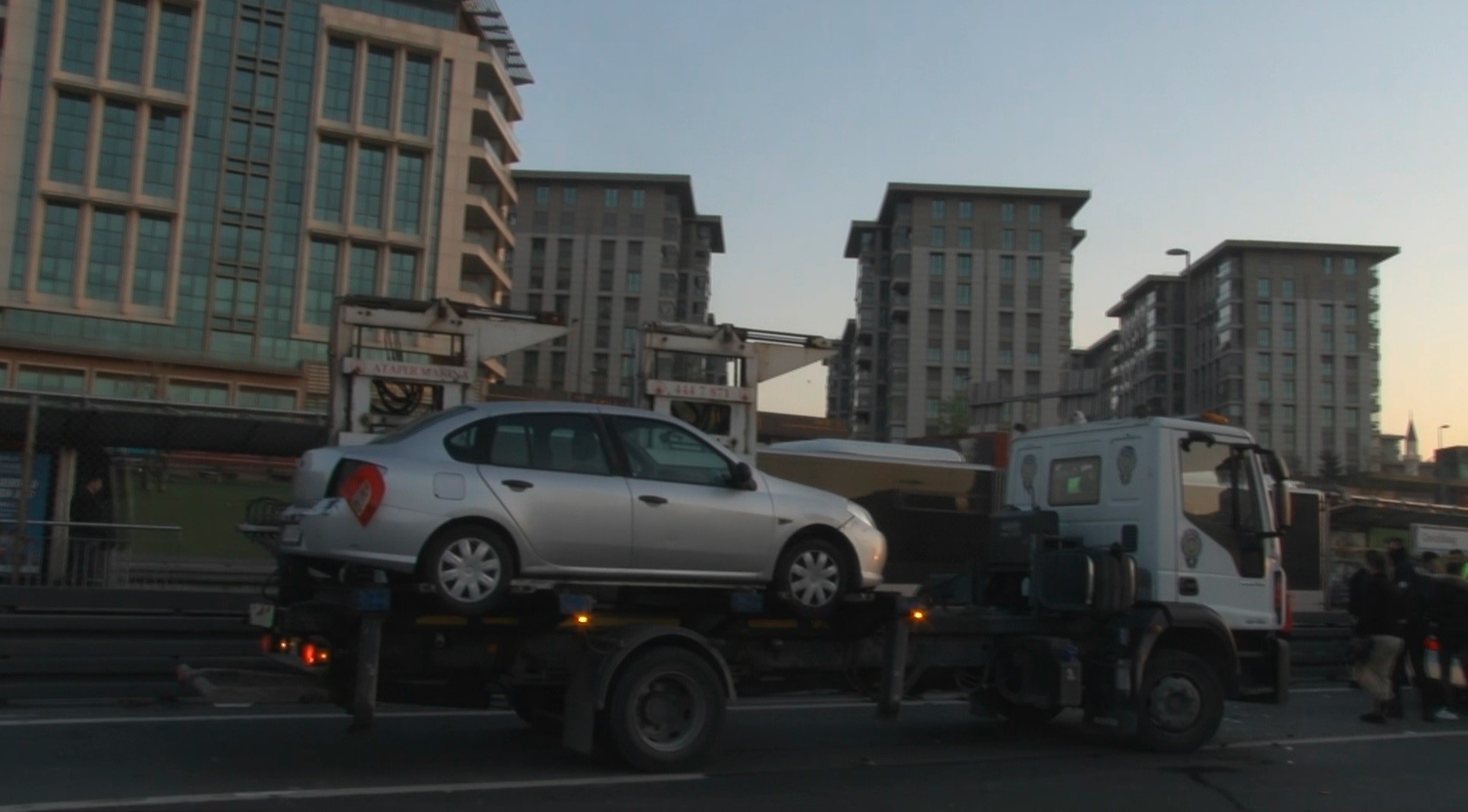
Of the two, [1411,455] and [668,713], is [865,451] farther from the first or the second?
[1411,455]

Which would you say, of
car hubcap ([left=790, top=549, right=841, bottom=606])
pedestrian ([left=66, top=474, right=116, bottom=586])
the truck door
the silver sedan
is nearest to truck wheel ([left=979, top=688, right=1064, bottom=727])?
the truck door

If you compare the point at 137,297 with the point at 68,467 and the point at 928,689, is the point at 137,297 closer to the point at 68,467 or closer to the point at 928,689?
the point at 68,467

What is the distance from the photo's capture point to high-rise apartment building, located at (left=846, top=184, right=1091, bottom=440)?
92312mm

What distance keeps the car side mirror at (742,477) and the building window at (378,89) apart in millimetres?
50327

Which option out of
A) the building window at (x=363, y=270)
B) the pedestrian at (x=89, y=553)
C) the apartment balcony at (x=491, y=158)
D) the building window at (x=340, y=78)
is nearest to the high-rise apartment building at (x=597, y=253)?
the apartment balcony at (x=491, y=158)

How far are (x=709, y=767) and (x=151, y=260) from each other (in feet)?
164

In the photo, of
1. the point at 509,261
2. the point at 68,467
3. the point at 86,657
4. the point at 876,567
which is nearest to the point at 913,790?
the point at 876,567

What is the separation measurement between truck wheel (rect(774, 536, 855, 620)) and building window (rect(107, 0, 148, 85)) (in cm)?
5108

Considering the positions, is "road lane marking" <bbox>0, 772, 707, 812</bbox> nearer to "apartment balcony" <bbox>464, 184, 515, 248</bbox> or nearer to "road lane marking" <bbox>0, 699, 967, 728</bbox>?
"road lane marking" <bbox>0, 699, 967, 728</bbox>

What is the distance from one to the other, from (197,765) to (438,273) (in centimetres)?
4939

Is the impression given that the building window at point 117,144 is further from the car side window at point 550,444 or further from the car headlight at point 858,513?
the car headlight at point 858,513

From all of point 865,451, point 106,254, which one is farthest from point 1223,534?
point 106,254

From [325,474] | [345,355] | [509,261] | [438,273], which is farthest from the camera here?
[509,261]

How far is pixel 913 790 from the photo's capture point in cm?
779
